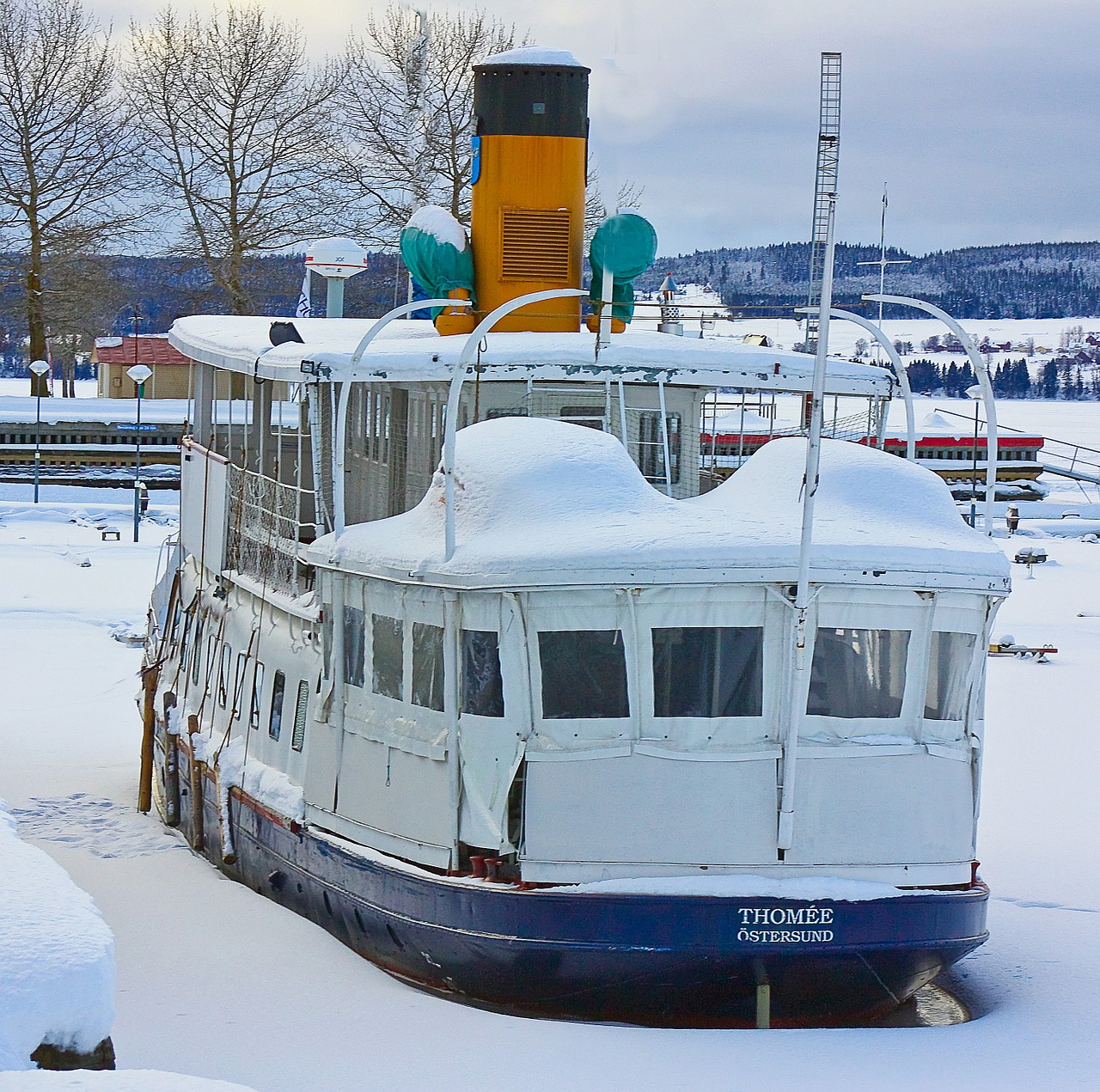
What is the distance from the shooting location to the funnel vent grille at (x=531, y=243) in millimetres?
16453

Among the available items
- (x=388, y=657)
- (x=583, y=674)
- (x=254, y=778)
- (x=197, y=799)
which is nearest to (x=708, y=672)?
(x=583, y=674)

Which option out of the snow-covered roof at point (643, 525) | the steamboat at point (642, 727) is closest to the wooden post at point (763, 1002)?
the steamboat at point (642, 727)

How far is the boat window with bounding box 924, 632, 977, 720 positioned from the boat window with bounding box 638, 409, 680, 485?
354cm

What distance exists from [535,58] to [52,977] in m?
11.5

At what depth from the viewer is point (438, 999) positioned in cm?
1150

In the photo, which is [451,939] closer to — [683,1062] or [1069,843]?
[683,1062]

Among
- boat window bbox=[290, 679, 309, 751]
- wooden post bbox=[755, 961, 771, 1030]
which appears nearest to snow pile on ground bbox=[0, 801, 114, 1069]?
wooden post bbox=[755, 961, 771, 1030]

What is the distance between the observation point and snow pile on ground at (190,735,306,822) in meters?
13.3

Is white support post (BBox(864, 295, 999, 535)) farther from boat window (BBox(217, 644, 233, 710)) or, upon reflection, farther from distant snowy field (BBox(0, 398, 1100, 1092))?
boat window (BBox(217, 644, 233, 710))

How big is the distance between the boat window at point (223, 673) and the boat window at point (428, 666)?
4.72m

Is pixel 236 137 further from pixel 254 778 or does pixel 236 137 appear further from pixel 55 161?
pixel 254 778

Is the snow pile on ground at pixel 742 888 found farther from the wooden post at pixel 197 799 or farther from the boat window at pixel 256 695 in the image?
the wooden post at pixel 197 799

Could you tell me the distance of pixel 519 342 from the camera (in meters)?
13.6

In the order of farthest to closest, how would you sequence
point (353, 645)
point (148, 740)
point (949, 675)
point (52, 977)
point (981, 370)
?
point (148, 740) < point (353, 645) < point (981, 370) < point (949, 675) < point (52, 977)
